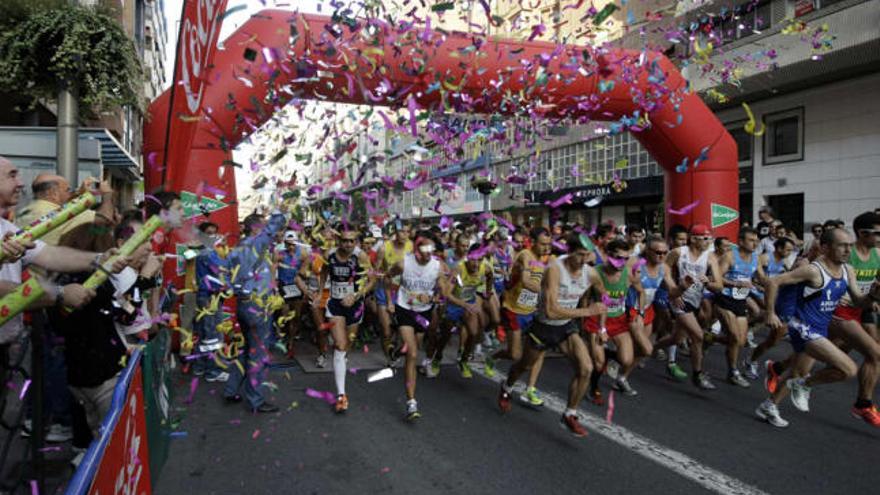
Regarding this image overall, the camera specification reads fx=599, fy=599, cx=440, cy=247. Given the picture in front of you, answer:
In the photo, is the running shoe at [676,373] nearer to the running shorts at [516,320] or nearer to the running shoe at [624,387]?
the running shoe at [624,387]

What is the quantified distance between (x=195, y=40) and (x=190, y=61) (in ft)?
0.29

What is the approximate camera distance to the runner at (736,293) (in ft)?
22.4

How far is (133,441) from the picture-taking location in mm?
2180

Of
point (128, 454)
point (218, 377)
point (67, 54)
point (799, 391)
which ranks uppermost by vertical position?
point (67, 54)

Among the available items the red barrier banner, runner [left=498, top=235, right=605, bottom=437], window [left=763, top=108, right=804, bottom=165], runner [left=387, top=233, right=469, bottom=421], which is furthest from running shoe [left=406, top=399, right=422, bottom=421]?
window [left=763, top=108, right=804, bottom=165]

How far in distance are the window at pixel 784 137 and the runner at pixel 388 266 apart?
1397 centimetres

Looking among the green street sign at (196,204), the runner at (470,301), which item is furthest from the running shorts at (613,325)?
the green street sign at (196,204)

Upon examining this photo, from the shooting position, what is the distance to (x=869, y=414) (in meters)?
5.08

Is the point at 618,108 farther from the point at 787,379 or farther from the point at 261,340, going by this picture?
the point at 261,340

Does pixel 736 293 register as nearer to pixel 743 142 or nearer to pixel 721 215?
pixel 721 215

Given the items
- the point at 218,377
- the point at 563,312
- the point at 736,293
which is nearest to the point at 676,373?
the point at 736,293

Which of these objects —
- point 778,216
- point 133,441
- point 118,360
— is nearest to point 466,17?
point 118,360

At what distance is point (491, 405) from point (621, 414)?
123 centimetres

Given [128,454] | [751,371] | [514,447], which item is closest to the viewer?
[128,454]
